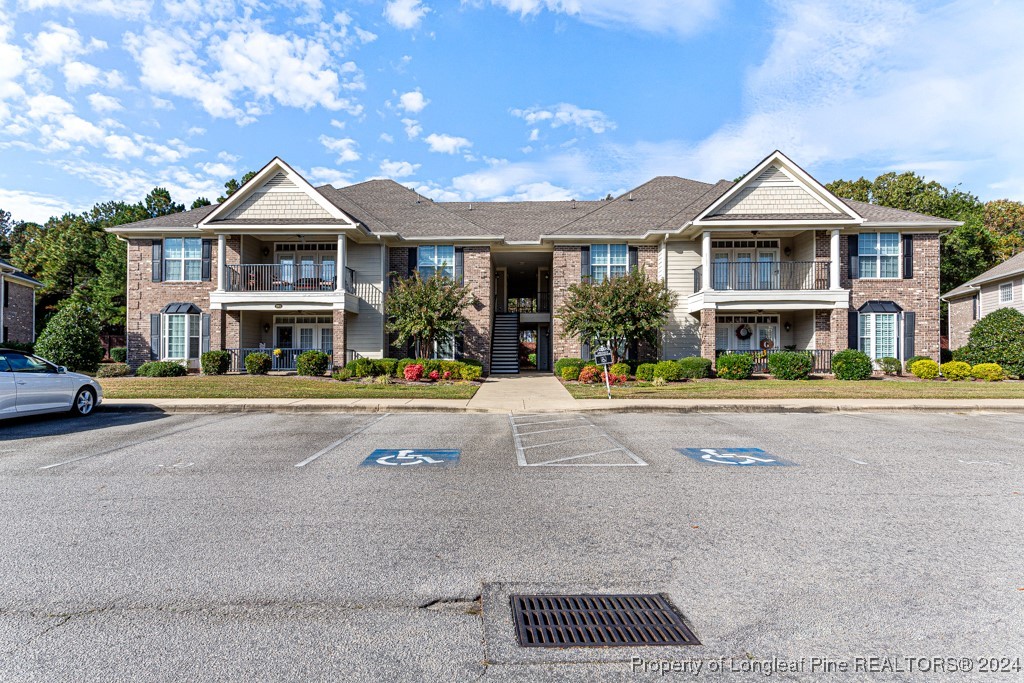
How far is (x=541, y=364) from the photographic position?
29531mm

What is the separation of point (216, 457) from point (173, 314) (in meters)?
18.7

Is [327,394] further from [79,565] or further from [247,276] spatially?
[79,565]

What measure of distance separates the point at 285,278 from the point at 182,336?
197 inches

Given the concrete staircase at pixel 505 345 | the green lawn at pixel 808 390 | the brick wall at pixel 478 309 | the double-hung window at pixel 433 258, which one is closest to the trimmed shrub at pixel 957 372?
the green lawn at pixel 808 390

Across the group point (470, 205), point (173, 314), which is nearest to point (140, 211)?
point (173, 314)

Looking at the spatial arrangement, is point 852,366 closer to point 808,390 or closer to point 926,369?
point 926,369

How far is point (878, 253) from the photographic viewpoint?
2298 centimetres

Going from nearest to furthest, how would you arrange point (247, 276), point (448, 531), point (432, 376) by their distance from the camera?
1. point (448, 531)
2. point (432, 376)
3. point (247, 276)

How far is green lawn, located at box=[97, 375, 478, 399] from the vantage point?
1589 cm

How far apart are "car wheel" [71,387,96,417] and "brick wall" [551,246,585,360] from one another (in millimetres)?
16029

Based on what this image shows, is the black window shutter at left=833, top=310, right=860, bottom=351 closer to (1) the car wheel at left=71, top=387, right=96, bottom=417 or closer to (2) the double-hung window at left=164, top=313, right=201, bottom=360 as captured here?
(1) the car wheel at left=71, top=387, right=96, bottom=417

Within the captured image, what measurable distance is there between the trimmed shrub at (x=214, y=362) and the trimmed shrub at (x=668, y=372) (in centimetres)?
1696

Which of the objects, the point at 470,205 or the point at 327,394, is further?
the point at 470,205

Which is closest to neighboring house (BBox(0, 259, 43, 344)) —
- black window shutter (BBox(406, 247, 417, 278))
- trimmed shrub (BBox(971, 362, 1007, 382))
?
black window shutter (BBox(406, 247, 417, 278))
